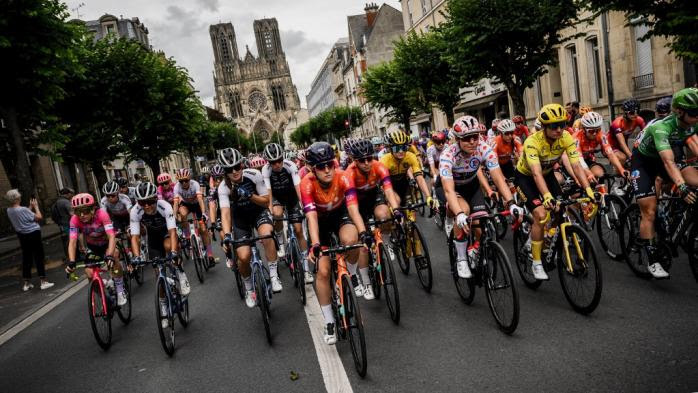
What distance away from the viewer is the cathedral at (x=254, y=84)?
13288 centimetres

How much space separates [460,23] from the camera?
17328 mm

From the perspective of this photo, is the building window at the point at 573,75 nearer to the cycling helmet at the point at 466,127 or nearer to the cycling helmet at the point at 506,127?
the cycling helmet at the point at 506,127

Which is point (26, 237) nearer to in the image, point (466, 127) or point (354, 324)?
point (354, 324)

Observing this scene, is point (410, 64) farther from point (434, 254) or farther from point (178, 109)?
point (434, 254)

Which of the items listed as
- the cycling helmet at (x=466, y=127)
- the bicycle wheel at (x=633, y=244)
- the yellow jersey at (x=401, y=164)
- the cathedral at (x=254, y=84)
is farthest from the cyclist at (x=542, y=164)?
the cathedral at (x=254, y=84)

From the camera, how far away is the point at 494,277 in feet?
15.6

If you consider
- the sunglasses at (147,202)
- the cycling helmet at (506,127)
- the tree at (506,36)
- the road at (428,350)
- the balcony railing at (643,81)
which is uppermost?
the tree at (506,36)

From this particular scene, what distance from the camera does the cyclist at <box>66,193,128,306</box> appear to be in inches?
250

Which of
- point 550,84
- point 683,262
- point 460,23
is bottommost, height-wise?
point 683,262

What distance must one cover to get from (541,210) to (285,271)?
15.5ft

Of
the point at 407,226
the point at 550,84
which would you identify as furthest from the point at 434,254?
the point at 550,84

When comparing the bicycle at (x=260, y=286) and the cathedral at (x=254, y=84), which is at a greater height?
the cathedral at (x=254, y=84)

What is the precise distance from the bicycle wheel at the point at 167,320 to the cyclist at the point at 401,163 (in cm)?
356

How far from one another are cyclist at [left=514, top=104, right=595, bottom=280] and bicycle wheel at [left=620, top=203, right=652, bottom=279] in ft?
2.48
